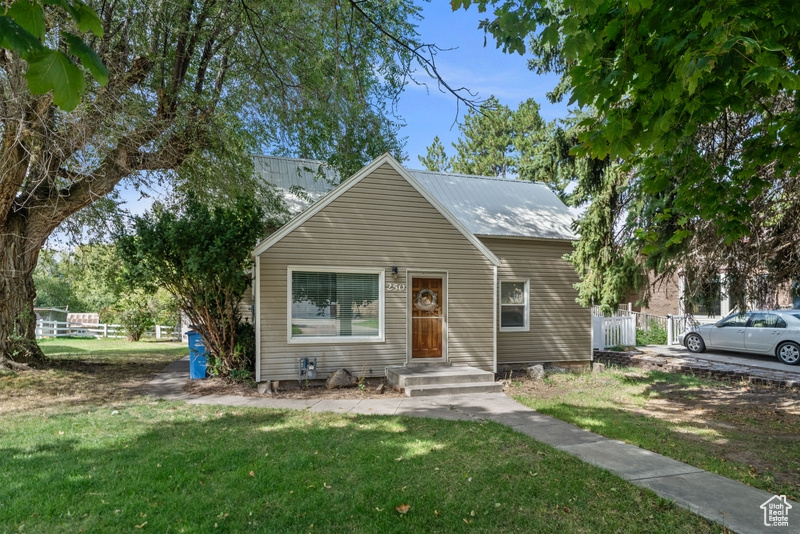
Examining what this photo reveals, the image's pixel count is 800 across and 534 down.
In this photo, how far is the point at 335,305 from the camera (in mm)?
9891

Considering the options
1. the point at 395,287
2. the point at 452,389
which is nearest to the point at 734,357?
the point at 452,389

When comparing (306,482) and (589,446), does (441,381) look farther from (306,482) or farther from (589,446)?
(306,482)

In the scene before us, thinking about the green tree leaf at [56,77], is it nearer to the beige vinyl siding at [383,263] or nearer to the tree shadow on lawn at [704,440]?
the tree shadow on lawn at [704,440]

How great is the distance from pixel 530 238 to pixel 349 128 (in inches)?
312

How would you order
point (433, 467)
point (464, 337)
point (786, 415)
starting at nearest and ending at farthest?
point (433, 467), point (786, 415), point (464, 337)

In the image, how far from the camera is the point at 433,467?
A: 482 cm

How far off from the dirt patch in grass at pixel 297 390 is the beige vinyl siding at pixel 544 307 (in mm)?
4343

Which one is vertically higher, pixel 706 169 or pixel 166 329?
pixel 706 169

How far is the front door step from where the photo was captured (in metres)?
8.87

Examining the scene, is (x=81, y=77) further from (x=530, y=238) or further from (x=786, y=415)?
(x=530, y=238)

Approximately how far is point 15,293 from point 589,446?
11379 millimetres

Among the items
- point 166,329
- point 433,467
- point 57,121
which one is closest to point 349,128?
point 433,467

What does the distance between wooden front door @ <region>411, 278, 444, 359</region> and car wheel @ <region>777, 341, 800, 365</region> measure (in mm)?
9678

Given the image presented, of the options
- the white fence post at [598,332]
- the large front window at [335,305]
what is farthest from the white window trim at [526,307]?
the white fence post at [598,332]
